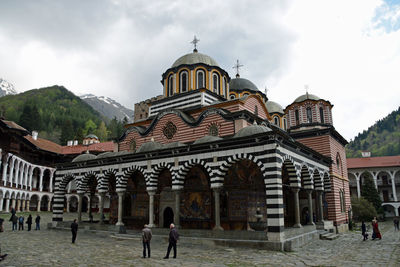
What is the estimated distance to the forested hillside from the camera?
67750 mm

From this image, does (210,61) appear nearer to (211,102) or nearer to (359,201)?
(211,102)

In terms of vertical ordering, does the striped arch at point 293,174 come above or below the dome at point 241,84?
below

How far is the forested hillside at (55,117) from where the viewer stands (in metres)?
67.8

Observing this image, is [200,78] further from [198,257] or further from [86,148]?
[86,148]

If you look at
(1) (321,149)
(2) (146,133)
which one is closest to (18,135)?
(2) (146,133)

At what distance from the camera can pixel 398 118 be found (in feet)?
363

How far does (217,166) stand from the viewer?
14680 mm

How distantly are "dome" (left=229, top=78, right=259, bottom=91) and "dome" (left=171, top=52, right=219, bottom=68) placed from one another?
25.4ft

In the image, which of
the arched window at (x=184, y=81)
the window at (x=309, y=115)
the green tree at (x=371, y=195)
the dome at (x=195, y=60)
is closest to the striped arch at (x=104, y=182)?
the arched window at (x=184, y=81)

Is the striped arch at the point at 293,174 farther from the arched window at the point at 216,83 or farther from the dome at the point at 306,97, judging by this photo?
the dome at the point at 306,97

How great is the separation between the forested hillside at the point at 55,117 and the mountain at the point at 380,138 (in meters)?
77.3

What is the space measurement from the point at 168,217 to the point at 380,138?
110 meters

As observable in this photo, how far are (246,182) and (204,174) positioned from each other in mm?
2413

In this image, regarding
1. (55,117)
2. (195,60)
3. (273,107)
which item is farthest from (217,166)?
(55,117)
